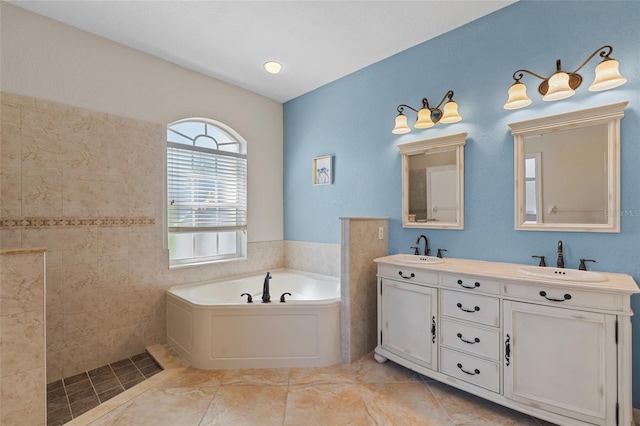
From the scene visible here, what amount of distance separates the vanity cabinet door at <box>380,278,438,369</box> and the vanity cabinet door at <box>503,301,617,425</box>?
479mm

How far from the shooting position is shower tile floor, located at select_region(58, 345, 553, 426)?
187 cm

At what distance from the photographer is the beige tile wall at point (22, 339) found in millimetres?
1539

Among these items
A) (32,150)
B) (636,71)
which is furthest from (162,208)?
(636,71)

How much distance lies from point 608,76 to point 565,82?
0.20 meters

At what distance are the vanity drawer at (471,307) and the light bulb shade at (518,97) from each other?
1.34 m

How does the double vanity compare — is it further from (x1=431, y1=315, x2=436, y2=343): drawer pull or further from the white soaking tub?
the white soaking tub

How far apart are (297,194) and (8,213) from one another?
8.74ft

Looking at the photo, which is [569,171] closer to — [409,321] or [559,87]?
[559,87]

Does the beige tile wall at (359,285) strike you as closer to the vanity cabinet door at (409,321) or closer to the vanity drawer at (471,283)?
the vanity cabinet door at (409,321)

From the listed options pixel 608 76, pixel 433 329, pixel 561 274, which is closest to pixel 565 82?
pixel 608 76

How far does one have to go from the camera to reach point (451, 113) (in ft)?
8.08

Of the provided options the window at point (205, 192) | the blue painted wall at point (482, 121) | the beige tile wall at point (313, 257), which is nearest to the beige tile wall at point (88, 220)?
the window at point (205, 192)

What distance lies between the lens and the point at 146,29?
8.20 feet

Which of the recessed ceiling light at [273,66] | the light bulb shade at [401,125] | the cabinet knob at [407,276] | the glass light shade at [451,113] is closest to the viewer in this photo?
the cabinet knob at [407,276]
